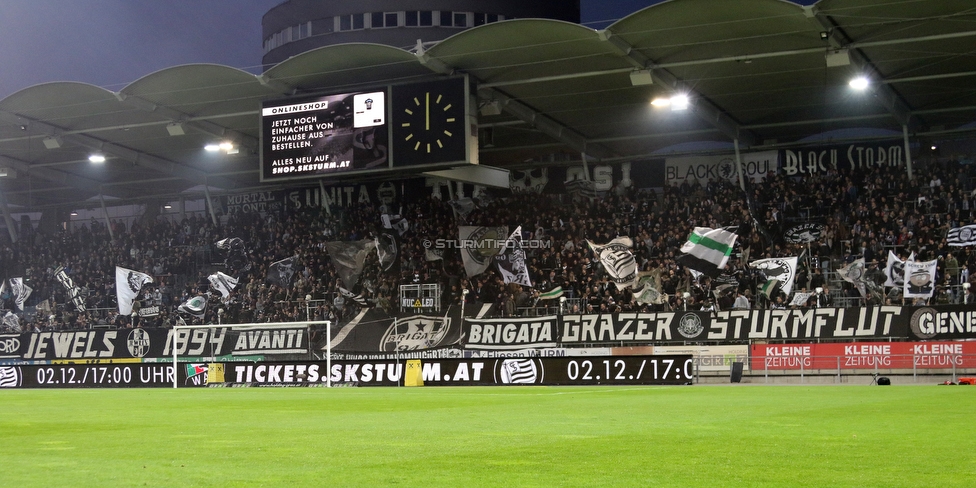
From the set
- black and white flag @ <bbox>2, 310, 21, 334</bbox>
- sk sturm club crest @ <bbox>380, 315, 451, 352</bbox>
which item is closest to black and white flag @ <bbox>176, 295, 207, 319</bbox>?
black and white flag @ <bbox>2, 310, 21, 334</bbox>

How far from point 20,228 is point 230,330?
940 inches

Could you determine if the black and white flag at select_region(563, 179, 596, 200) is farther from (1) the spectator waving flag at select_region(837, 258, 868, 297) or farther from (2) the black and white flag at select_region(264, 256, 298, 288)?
(1) the spectator waving flag at select_region(837, 258, 868, 297)

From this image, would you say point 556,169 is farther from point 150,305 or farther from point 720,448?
point 720,448

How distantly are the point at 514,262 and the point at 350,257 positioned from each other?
7.39 meters

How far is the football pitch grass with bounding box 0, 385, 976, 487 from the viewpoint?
7.19 meters

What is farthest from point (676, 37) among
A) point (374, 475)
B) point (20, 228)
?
point (20, 228)

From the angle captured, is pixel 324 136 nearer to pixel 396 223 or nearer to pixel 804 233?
pixel 396 223

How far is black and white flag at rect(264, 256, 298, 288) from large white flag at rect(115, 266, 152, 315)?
622cm

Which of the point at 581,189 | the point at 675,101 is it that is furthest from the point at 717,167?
the point at 675,101

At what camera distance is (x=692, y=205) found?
40.2 metres

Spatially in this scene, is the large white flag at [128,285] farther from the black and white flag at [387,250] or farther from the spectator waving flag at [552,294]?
the spectator waving flag at [552,294]

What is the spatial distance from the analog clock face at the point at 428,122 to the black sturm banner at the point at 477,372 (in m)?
6.63

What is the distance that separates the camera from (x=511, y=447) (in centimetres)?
948

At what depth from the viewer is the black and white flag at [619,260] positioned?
37.7 m
